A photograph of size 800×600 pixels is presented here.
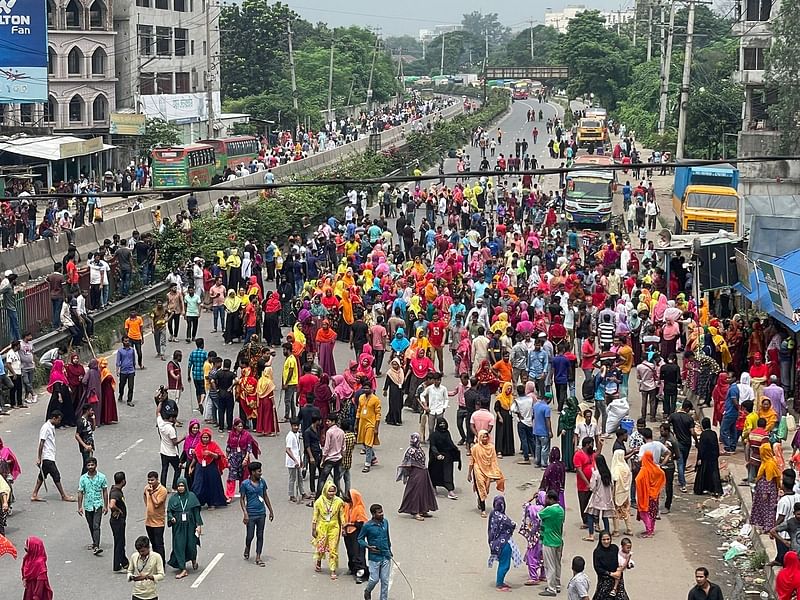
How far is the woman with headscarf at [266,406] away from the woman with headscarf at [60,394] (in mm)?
2799

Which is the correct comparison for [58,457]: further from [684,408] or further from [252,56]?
[252,56]

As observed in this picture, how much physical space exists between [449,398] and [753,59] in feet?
132

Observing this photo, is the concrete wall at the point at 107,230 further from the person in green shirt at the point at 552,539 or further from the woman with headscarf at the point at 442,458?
the person in green shirt at the point at 552,539

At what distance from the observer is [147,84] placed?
78000 mm

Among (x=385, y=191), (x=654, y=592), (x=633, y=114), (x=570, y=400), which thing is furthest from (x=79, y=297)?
(x=633, y=114)

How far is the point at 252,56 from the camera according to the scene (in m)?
103

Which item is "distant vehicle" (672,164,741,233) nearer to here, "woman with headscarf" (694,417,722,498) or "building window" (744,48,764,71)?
"woman with headscarf" (694,417,722,498)

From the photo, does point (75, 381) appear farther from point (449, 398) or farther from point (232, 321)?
point (232, 321)

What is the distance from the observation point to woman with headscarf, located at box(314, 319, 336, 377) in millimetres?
24259

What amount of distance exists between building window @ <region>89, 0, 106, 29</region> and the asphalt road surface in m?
50.9

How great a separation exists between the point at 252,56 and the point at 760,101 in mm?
50924

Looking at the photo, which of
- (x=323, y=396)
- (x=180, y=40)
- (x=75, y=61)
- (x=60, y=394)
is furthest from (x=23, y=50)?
(x=323, y=396)

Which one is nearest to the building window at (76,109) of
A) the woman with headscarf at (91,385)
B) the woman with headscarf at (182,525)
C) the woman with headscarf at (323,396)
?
the woman with headscarf at (91,385)

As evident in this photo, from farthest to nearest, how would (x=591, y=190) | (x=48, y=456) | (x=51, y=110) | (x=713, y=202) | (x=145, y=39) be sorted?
(x=145, y=39) < (x=51, y=110) < (x=591, y=190) < (x=713, y=202) < (x=48, y=456)
